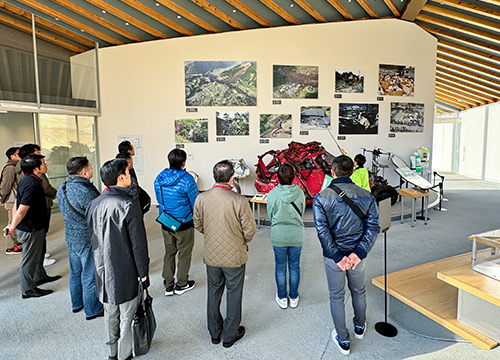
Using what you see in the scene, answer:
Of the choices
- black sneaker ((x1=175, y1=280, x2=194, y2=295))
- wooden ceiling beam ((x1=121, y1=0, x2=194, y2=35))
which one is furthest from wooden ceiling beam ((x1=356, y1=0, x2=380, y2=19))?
black sneaker ((x1=175, y1=280, x2=194, y2=295))

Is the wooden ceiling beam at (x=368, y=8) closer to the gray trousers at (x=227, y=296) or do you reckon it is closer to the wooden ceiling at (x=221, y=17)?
the wooden ceiling at (x=221, y=17)

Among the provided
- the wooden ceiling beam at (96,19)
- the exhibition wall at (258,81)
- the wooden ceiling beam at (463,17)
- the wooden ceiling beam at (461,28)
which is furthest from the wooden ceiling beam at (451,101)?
the wooden ceiling beam at (96,19)

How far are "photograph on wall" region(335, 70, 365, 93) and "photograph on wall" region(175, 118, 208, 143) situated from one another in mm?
3509

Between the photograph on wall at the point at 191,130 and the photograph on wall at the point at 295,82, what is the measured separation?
1980mm

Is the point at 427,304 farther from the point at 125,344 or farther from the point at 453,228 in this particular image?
the point at 453,228

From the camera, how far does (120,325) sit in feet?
8.53

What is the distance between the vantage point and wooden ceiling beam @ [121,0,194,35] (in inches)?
254

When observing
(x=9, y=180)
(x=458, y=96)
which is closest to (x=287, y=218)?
(x=9, y=180)

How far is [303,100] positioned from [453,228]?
174 inches

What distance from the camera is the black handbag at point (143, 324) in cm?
256

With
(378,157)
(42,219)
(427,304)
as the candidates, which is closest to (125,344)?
(42,219)

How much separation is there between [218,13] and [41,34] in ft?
11.9

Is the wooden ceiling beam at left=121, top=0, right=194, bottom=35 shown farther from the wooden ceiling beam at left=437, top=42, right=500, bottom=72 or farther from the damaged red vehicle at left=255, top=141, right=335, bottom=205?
the wooden ceiling beam at left=437, top=42, right=500, bottom=72

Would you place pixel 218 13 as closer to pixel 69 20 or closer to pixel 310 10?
pixel 310 10
